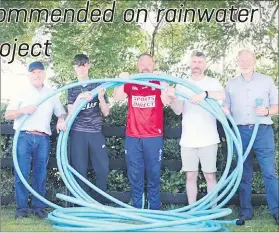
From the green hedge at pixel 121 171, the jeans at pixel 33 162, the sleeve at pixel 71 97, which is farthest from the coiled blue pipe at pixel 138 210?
the green hedge at pixel 121 171

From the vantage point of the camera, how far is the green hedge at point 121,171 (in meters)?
5.38

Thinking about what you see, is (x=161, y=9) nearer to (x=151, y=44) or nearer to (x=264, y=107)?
(x=151, y=44)

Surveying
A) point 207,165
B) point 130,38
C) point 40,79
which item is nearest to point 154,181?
point 207,165

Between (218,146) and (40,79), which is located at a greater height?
(40,79)

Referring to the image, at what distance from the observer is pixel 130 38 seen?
6668mm

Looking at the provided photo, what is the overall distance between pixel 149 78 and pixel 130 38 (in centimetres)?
211

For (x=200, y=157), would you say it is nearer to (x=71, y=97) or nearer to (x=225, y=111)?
(x=225, y=111)

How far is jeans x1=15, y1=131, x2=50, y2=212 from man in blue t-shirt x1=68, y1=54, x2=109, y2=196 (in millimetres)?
Answer: 271

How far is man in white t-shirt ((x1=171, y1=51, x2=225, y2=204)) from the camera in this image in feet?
15.8

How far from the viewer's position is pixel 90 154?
5094 millimetres

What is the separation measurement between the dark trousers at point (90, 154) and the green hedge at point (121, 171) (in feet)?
1.03

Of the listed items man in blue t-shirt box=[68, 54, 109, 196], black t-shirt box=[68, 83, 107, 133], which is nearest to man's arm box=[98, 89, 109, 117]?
man in blue t-shirt box=[68, 54, 109, 196]

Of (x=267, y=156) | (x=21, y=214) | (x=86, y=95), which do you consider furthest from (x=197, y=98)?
(x=21, y=214)

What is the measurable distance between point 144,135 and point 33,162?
1.04 meters
